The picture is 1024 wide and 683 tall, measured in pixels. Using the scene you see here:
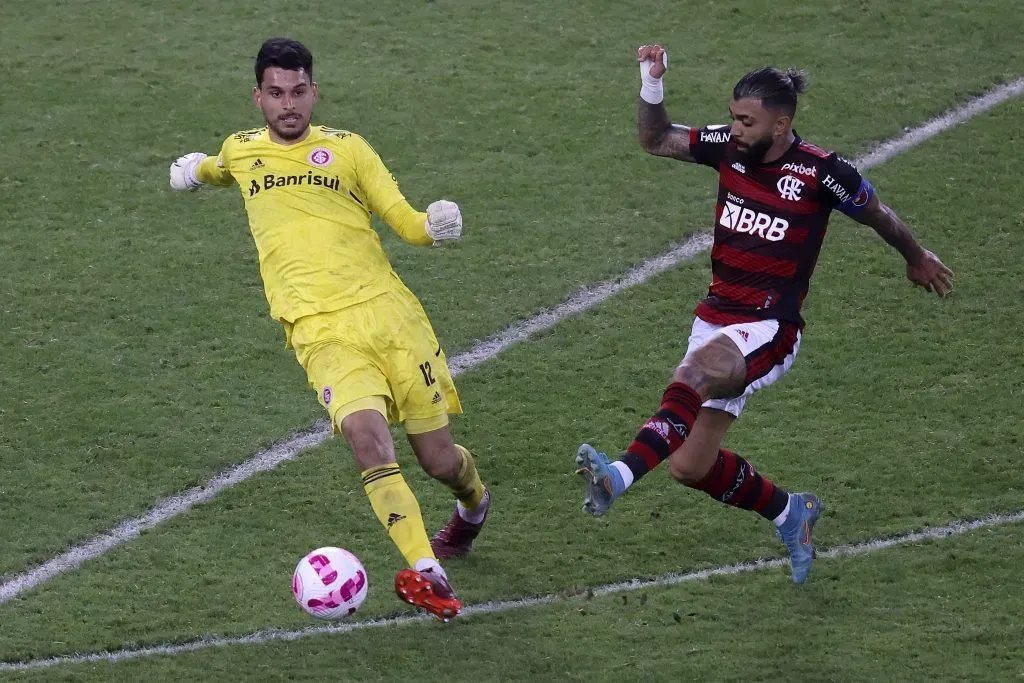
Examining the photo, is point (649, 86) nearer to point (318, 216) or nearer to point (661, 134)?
point (661, 134)

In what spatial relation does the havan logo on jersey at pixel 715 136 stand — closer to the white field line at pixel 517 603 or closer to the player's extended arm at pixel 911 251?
the player's extended arm at pixel 911 251

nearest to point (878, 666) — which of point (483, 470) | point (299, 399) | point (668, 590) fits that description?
point (668, 590)

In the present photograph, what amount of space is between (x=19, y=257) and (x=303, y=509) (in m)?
3.32

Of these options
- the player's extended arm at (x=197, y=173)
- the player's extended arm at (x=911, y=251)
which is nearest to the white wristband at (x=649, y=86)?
the player's extended arm at (x=911, y=251)

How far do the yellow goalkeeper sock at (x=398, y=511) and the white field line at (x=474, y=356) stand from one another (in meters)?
1.59

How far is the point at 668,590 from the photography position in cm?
639

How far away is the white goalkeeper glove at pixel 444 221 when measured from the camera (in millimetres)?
5945

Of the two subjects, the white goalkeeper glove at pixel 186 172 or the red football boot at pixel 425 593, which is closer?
the red football boot at pixel 425 593

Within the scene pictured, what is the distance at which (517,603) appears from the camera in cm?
638

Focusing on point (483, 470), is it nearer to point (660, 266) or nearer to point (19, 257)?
point (660, 266)

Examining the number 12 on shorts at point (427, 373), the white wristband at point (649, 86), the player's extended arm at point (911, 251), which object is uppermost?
the white wristband at point (649, 86)

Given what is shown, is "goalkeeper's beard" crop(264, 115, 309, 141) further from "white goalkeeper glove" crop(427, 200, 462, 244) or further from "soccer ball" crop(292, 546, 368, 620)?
"soccer ball" crop(292, 546, 368, 620)

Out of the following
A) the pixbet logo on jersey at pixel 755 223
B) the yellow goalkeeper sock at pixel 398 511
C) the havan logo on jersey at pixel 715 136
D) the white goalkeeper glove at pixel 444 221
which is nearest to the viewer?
the yellow goalkeeper sock at pixel 398 511

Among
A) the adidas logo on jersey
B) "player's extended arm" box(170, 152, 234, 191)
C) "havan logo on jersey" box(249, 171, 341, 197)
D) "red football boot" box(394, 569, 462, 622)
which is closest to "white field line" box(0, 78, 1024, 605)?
"player's extended arm" box(170, 152, 234, 191)
